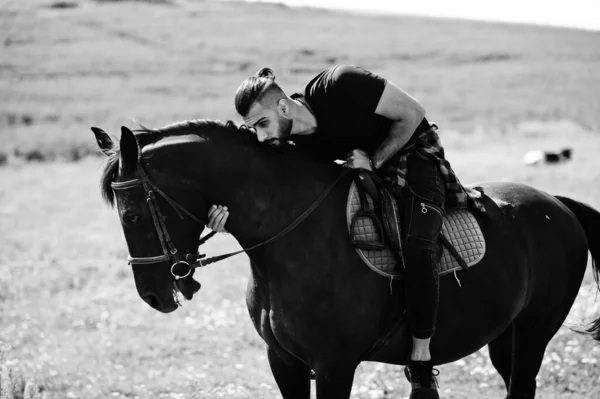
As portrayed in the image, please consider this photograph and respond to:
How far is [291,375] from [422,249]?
50.8 inches

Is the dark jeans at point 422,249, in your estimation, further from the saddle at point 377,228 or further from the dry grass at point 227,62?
the dry grass at point 227,62

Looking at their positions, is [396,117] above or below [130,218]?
above

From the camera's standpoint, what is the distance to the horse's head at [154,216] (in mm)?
3799

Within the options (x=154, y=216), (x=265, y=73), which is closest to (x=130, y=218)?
(x=154, y=216)

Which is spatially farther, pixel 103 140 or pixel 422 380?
pixel 422 380

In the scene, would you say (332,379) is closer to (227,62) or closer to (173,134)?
(173,134)

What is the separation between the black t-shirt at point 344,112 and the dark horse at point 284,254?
0.17m

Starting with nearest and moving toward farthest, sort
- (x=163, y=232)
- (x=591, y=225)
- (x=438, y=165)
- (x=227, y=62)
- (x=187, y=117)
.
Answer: (x=163, y=232), (x=438, y=165), (x=591, y=225), (x=187, y=117), (x=227, y=62)

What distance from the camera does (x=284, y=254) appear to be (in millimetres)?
4016

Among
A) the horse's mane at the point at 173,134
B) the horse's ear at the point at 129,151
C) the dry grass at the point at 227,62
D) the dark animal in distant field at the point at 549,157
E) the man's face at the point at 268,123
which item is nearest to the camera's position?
the horse's ear at the point at 129,151

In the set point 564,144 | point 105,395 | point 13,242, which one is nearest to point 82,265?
point 13,242

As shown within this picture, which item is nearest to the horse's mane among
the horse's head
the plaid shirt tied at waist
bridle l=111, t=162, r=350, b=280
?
the horse's head

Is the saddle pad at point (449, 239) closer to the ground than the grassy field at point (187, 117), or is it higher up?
higher up

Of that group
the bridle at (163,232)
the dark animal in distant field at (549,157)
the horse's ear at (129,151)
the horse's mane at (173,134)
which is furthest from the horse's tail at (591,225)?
the dark animal in distant field at (549,157)
